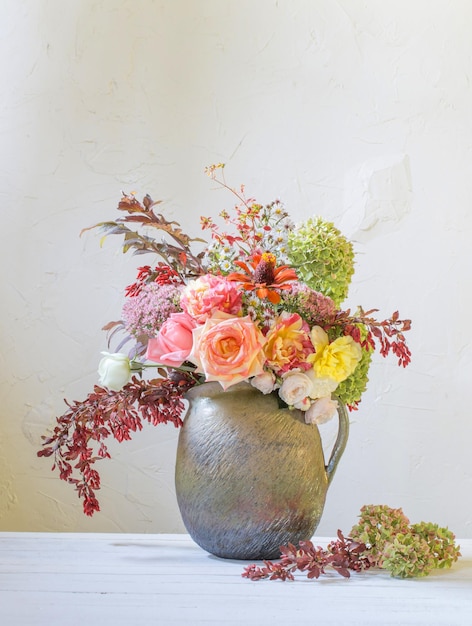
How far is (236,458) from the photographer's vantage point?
0.87 meters

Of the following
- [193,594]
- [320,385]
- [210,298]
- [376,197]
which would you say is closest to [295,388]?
[320,385]

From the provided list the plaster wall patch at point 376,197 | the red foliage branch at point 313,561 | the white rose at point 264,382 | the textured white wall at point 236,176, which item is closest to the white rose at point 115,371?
the white rose at point 264,382

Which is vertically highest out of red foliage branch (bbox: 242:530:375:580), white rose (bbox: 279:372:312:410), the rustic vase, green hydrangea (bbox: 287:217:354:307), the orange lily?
green hydrangea (bbox: 287:217:354:307)

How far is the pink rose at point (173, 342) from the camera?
2.87ft

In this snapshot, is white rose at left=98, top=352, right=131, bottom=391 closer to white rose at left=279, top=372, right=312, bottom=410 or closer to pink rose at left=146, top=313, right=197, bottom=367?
pink rose at left=146, top=313, right=197, bottom=367

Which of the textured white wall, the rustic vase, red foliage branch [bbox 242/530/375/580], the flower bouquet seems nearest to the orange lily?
the flower bouquet

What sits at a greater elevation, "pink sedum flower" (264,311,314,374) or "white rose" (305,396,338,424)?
"pink sedum flower" (264,311,314,374)

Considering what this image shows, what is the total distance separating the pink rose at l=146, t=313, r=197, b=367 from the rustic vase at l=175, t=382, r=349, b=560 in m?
0.06

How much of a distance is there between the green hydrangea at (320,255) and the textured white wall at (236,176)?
60 cm

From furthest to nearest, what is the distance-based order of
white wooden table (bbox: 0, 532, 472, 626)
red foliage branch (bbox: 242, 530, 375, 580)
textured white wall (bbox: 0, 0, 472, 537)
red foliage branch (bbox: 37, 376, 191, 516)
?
textured white wall (bbox: 0, 0, 472, 537), red foliage branch (bbox: 37, 376, 191, 516), red foliage branch (bbox: 242, 530, 375, 580), white wooden table (bbox: 0, 532, 472, 626)

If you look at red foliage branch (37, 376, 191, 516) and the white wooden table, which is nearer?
the white wooden table

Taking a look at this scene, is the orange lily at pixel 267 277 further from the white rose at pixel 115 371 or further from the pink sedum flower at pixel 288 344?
the white rose at pixel 115 371

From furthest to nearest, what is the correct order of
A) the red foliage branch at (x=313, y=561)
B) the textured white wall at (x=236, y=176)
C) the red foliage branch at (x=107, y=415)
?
the textured white wall at (x=236, y=176) → the red foliage branch at (x=107, y=415) → the red foliage branch at (x=313, y=561)

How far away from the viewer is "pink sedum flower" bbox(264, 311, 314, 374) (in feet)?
2.87
